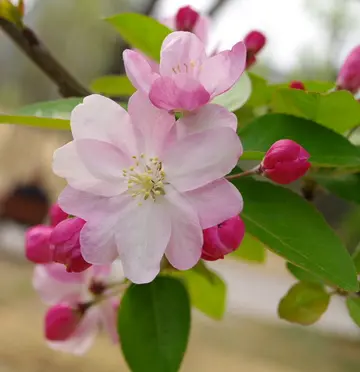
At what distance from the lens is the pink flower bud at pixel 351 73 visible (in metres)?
0.37

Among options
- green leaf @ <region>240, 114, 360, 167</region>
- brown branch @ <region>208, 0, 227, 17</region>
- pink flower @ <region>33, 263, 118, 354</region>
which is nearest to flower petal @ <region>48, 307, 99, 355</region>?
pink flower @ <region>33, 263, 118, 354</region>

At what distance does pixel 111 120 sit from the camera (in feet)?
0.83

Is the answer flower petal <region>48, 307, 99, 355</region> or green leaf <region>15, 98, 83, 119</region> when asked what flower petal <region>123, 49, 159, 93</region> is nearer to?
green leaf <region>15, 98, 83, 119</region>

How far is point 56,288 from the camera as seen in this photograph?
1.47ft

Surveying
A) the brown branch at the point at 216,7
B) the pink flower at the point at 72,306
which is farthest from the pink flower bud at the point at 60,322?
the brown branch at the point at 216,7

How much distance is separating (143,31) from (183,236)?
21 centimetres

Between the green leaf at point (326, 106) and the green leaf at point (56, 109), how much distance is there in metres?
0.12

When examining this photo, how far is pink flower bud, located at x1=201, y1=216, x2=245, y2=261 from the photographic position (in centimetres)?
25

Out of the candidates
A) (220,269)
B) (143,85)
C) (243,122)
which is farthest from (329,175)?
(220,269)

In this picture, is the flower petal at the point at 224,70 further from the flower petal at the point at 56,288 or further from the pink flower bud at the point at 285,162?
the flower petal at the point at 56,288

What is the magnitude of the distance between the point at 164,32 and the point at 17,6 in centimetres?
11

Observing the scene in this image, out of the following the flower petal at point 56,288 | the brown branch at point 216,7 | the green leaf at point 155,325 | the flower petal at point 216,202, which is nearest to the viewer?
the flower petal at point 216,202

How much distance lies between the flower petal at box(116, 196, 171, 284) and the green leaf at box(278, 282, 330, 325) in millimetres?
141

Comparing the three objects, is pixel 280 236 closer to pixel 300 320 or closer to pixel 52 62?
pixel 300 320
